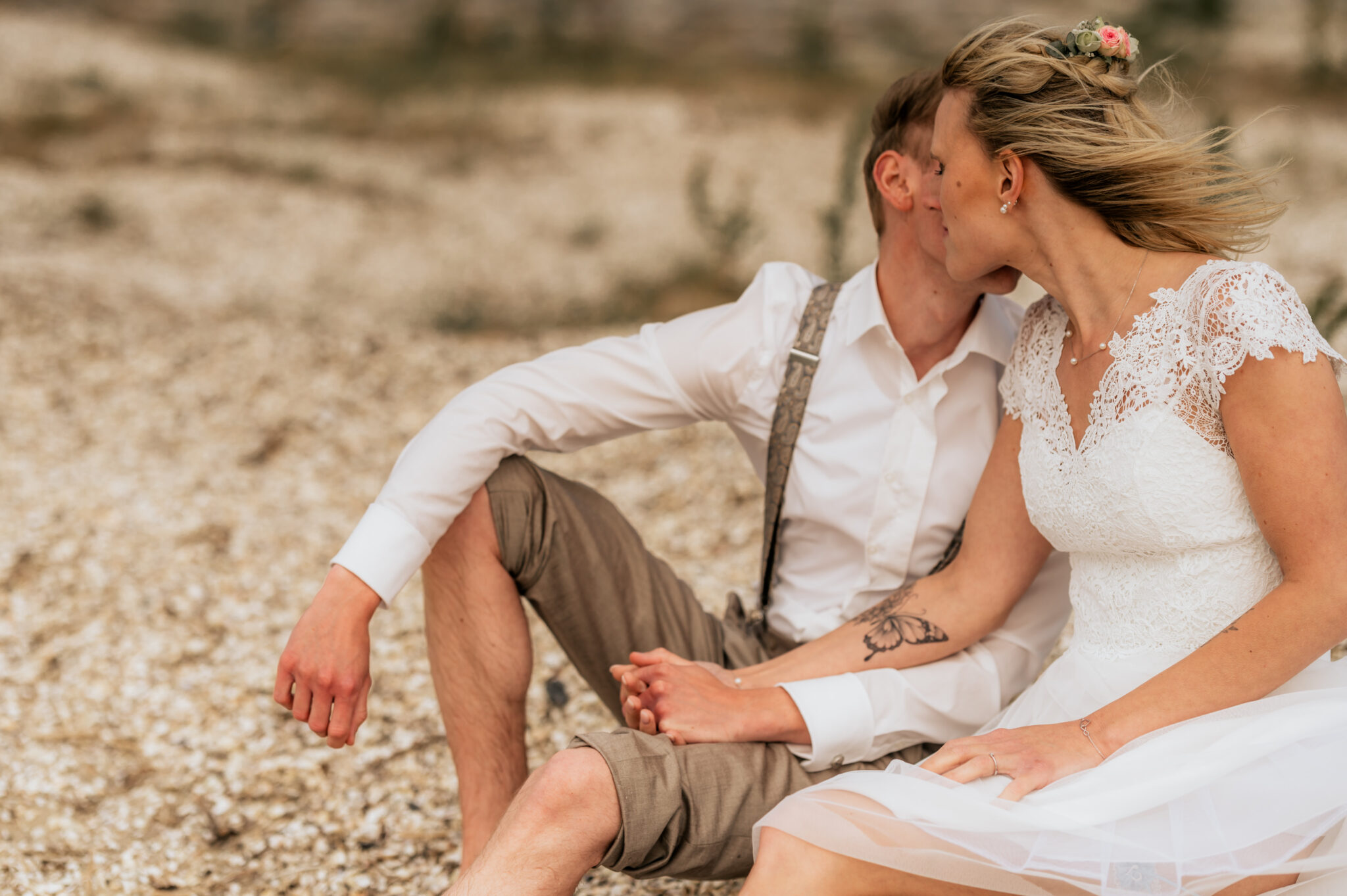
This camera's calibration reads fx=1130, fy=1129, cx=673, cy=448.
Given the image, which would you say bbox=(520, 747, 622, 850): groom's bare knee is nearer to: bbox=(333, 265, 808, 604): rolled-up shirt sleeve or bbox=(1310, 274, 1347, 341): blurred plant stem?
bbox=(333, 265, 808, 604): rolled-up shirt sleeve

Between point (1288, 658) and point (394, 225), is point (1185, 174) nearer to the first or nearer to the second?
point (1288, 658)

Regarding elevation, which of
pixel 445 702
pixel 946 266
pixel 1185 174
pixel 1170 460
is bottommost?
pixel 445 702

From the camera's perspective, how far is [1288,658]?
6.57ft

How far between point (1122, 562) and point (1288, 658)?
37cm

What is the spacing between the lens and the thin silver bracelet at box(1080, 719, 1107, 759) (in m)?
2.03

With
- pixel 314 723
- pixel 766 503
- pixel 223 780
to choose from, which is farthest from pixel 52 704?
pixel 766 503

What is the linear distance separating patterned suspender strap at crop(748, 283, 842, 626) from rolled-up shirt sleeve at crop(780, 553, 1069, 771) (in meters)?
0.50

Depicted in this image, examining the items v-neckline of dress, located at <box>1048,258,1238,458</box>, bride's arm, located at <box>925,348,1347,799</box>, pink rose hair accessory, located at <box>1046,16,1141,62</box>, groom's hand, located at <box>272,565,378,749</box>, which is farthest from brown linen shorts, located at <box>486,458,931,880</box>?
pink rose hair accessory, located at <box>1046,16,1141,62</box>

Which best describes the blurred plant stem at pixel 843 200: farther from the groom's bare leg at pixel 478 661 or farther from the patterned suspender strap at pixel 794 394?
the groom's bare leg at pixel 478 661

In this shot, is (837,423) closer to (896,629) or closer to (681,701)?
(896,629)

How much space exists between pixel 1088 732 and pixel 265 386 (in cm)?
563

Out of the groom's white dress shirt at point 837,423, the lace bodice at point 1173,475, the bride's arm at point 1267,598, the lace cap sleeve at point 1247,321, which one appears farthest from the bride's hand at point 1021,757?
the lace cap sleeve at point 1247,321

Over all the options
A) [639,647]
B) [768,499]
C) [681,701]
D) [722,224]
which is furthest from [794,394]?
[722,224]

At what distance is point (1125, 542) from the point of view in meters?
2.24
